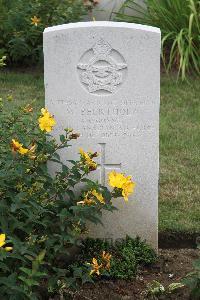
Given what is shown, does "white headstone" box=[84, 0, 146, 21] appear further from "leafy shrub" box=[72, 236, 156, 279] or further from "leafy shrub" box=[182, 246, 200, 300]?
"leafy shrub" box=[182, 246, 200, 300]

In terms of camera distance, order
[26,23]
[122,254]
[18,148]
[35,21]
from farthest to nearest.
→ [26,23] → [35,21] → [122,254] → [18,148]

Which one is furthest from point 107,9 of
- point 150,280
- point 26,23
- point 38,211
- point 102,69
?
point 38,211

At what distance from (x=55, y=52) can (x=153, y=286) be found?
1.36 meters

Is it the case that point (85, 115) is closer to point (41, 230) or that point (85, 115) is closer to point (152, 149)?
point (152, 149)

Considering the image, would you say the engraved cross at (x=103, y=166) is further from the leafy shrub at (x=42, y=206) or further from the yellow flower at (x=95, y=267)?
the yellow flower at (x=95, y=267)

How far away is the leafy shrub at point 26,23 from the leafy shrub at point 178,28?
2.81 ft

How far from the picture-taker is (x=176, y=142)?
21.5 feet

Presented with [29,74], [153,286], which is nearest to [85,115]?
[153,286]

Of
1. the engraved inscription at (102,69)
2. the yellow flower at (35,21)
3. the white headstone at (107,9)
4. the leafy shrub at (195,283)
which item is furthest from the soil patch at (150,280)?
the white headstone at (107,9)

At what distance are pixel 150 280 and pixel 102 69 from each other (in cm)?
120

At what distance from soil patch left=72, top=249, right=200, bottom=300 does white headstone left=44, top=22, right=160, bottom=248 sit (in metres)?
0.35

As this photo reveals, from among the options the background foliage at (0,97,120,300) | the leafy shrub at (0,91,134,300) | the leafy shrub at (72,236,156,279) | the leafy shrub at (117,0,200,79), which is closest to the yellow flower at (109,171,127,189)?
the leafy shrub at (0,91,134,300)

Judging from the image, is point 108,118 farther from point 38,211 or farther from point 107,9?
point 107,9

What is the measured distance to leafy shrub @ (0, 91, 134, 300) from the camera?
3738 mm
